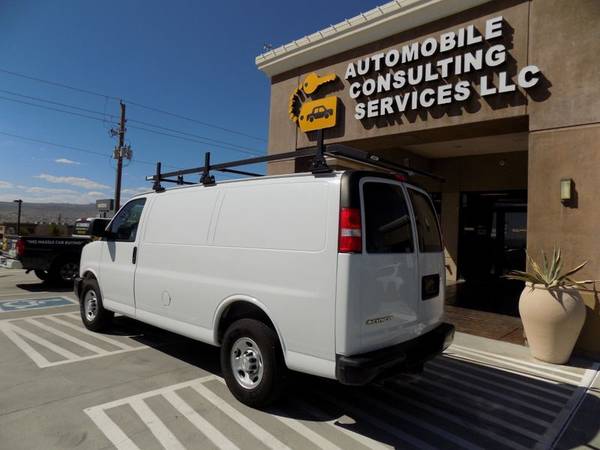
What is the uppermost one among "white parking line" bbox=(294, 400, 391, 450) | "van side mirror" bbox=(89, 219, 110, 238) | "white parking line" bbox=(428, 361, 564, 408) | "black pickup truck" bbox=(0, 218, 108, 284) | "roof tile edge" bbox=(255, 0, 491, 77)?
"roof tile edge" bbox=(255, 0, 491, 77)

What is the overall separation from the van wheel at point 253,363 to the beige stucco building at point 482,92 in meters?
4.85

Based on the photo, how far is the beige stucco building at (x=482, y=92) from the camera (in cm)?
605

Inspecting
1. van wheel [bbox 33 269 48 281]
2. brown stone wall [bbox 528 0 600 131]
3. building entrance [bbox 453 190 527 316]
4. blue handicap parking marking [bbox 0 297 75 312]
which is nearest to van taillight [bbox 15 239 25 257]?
van wheel [bbox 33 269 48 281]

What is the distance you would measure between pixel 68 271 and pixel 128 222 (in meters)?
6.63

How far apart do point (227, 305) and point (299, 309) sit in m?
0.97

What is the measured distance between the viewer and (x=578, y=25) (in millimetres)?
6121

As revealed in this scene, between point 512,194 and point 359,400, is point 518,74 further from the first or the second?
point 512,194

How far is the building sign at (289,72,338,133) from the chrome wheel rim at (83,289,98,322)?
18.6ft

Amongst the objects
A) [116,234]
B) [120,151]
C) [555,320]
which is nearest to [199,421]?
[116,234]

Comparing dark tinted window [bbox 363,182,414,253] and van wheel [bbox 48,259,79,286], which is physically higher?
dark tinted window [bbox 363,182,414,253]

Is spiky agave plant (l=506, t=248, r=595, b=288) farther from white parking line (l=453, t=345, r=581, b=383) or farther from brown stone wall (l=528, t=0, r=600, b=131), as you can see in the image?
brown stone wall (l=528, t=0, r=600, b=131)

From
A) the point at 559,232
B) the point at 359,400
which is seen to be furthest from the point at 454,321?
the point at 359,400

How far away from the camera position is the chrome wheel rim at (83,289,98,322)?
6.40 metres

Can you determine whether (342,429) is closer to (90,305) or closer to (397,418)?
(397,418)
